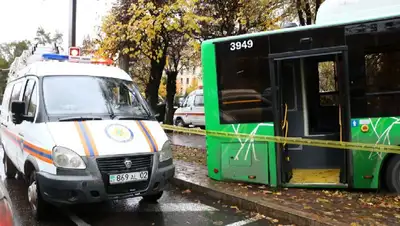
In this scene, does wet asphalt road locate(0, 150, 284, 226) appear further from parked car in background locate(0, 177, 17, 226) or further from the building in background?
the building in background

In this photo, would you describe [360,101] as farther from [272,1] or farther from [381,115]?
[272,1]

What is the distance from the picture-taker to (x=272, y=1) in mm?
11711

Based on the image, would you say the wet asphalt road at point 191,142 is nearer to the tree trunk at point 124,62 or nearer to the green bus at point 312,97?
the tree trunk at point 124,62

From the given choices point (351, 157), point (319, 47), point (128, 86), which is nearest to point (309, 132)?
point (351, 157)

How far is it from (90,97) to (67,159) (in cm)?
136

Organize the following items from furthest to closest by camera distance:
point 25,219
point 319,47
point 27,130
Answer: point 319,47 < point 27,130 < point 25,219

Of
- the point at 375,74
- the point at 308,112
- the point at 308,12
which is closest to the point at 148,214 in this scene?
the point at 308,112

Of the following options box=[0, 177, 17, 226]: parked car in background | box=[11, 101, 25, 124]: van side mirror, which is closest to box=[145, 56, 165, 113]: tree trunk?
box=[11, 101, 25, 124]: van side mirror

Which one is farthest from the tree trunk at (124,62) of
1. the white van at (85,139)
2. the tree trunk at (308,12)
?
the white van at (85,139)

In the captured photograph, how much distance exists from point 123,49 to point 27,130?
21.7 ft

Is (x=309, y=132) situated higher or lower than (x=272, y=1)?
lower

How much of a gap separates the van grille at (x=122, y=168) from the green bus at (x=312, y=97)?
2.01m

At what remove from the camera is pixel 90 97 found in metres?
5.99

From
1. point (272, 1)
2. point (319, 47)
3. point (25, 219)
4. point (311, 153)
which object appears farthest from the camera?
point (272, 1)
